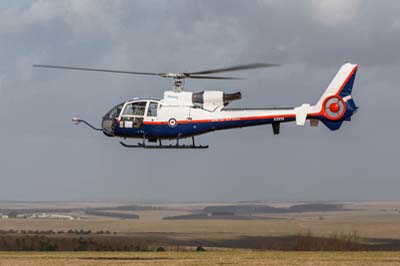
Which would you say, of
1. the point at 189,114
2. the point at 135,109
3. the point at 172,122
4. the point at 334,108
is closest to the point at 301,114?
the point at 334,108

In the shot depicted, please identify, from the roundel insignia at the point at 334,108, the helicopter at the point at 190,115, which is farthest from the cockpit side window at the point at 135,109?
the roundel insignia at the point at 334,108

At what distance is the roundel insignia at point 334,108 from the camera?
44500mm

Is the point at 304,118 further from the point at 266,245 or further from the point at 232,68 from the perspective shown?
the point at 266,245

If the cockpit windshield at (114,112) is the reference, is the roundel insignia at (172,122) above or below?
below

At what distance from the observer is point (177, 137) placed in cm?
4497

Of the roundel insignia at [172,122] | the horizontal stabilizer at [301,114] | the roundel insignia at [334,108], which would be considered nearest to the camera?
the horizontal stabilizer at [301,114]

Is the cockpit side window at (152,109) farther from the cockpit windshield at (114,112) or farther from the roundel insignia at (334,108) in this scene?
the roundel insignia at (334,108)

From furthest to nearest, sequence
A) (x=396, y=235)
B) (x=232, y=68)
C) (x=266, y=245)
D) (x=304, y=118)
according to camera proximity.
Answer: (x=396, y=235) < (x=266, y=245) < (x=304, y=118) < (x=232, y=68)

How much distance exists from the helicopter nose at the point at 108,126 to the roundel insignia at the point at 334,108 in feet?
39.2

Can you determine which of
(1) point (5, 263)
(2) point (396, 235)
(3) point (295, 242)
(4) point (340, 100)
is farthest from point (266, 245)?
(1) point (5, 263)

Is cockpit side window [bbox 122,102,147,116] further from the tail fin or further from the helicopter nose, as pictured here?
the tail fin

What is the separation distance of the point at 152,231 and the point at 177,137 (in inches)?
3293

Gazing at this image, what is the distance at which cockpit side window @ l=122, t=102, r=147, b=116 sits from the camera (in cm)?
4475

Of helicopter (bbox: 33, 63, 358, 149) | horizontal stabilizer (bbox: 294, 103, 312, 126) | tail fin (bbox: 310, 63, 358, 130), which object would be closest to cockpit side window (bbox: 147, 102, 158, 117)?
helicopter (bbox: 33, 63, 358, 149)
